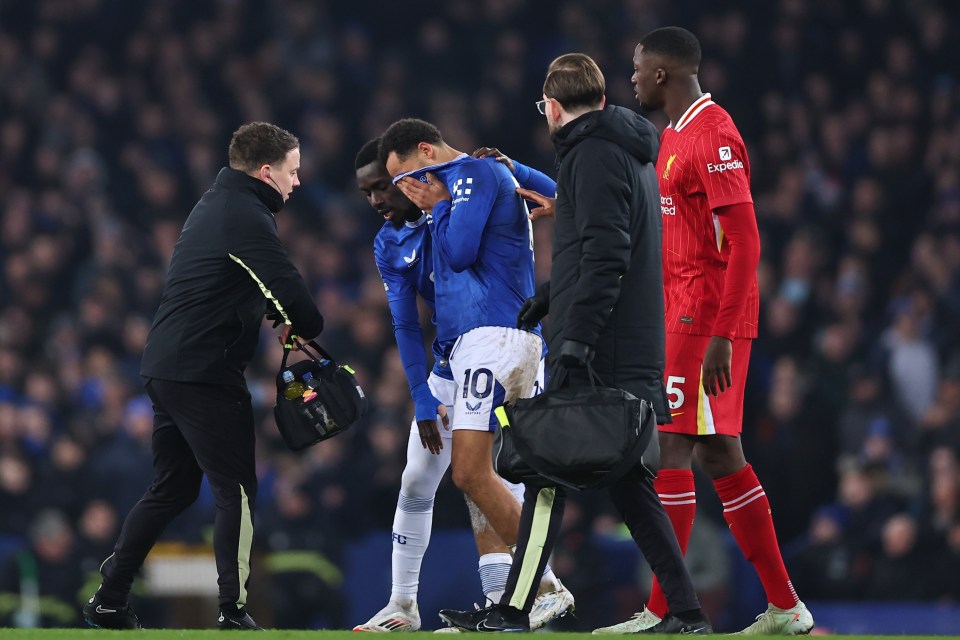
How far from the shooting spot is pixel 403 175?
6277 millimetres

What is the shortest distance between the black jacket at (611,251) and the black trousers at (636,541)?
0.35 meters

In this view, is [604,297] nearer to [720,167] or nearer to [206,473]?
[720,167]

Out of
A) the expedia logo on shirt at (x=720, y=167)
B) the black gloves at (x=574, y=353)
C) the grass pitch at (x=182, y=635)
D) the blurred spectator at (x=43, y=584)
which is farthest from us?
the blurred spectator at (x=43, y=584)

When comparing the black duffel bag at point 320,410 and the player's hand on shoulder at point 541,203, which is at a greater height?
the player's hand on shoulder at point 541,203

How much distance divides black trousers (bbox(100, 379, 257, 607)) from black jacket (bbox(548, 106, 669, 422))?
57.3 inches

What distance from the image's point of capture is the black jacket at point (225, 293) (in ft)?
19.3

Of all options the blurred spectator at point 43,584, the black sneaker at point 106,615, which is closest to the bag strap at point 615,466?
the black sneaker at point 106,615

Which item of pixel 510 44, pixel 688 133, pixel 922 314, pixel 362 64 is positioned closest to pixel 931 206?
pixel 922 314

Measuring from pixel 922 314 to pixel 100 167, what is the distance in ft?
25.9

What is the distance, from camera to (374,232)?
1391 centimetres

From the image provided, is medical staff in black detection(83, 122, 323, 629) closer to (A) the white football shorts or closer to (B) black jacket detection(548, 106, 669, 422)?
(A) the white football shorts

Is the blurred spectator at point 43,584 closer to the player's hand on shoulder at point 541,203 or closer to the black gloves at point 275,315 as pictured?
the black gloves at point 275,315

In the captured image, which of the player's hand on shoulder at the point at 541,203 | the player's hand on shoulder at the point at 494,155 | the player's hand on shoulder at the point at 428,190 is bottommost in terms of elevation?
the player's hand on shoulder at the point at 541,203

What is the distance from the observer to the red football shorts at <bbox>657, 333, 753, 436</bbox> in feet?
18.8
